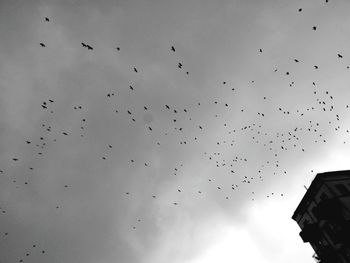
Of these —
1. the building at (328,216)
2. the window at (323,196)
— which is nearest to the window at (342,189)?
the building at (328,216)

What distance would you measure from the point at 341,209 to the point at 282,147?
35.4 feet

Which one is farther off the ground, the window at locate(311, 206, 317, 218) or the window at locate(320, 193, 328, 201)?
the window at locate(320, 193, 328, 201)

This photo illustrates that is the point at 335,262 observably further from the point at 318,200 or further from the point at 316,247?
the point at 318,200

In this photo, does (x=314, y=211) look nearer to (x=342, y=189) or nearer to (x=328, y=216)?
(x=328, y=216)

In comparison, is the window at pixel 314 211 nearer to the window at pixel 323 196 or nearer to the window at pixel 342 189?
the window at pixel 323 196

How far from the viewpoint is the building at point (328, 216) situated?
28.8m

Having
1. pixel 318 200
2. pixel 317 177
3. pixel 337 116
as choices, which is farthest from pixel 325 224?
pixel 337 116

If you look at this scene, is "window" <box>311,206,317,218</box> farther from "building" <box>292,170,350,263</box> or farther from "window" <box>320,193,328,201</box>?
"window" <box>320,193,328,201</box>

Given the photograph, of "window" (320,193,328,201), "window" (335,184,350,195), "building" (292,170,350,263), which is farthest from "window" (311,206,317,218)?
"window" (335,184,350,195)

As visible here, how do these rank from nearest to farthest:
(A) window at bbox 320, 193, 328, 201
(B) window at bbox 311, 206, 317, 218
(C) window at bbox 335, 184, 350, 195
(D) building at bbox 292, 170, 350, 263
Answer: (D) building at bbox 292, 170, 350, 263 → (B) window at bbox 311, 206, 317, 218 → (C) window at bbox 335, 184, 350, 195 → (A) window at bbox 320, 193, 328, 201

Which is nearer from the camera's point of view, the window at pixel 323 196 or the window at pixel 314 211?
the window at pixel 314 211

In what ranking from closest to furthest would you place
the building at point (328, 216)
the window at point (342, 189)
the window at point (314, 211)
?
the building at point (328, 216), the window at point (314, 211), the window at point (342, 189)

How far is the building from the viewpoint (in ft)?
94.3

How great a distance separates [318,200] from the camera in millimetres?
32156
